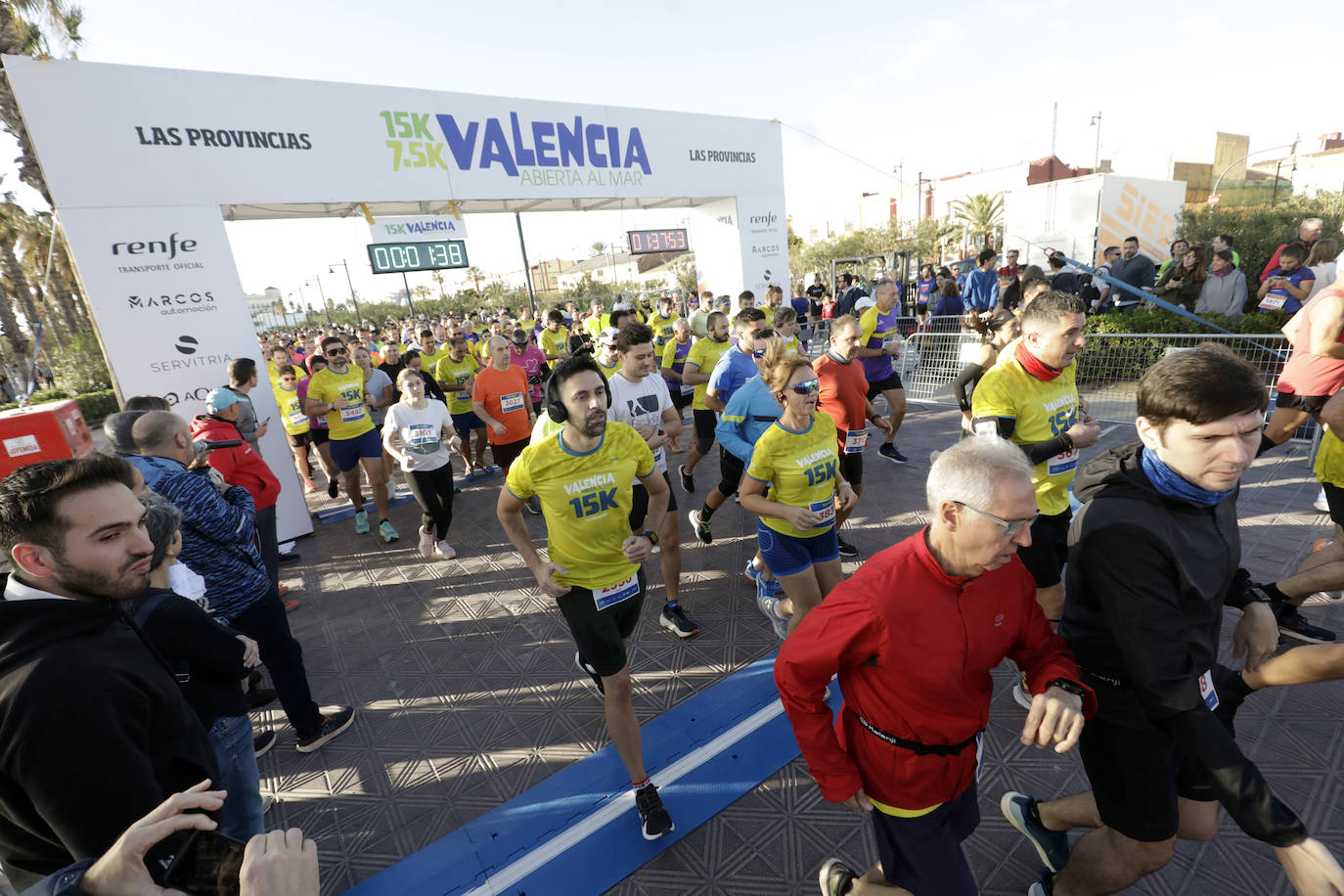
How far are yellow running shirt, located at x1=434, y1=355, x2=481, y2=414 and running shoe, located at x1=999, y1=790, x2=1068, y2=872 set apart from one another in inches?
283

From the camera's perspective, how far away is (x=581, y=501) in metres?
2.81

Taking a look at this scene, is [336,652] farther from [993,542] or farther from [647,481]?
[993,542]

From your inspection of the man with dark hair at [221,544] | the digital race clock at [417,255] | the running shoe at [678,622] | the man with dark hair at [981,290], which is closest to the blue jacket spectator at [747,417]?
the running shoe at [678,622]

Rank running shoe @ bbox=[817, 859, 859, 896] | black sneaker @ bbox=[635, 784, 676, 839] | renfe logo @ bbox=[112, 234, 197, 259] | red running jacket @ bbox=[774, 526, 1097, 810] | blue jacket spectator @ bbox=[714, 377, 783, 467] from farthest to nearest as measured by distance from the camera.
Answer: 1. renfe logo @ bbox=[112, 234, 197, 259]
2. blue jacket spectator @ bbox=[714, 377, 783, 467]
3. black sneaker @ bbox=[635, 784, 676, 839]
4. running shoe @ bbox=[817, 859, 859, 896]
5. red running jacket @ bbox=[774, 526, 1097, 810]

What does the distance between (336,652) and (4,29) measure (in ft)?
43.6

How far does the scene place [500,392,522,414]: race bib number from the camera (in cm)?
630

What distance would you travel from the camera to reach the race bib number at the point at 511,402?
630 cm

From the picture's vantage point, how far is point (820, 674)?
1.69 metres

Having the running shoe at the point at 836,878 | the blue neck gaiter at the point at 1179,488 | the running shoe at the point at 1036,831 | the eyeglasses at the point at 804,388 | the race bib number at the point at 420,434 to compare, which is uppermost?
the eyeglasses at the point at 804,388

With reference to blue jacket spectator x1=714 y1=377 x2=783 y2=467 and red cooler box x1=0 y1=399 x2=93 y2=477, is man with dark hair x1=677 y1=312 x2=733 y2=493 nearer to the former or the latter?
blue jacket spectator x1=714 y1=377 x2=783 y2=467

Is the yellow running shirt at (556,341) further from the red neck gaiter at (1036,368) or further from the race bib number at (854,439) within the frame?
the red neck gaiter at (1036,368)

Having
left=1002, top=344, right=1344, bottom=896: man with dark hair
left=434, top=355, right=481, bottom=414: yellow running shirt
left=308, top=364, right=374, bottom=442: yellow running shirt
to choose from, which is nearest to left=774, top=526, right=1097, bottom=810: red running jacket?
left=1002, top=344, right=1344, bottom=896: man with dark hair

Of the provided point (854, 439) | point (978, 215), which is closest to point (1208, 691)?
point (854, 439)

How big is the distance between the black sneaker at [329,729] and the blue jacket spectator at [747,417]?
9.76ft
